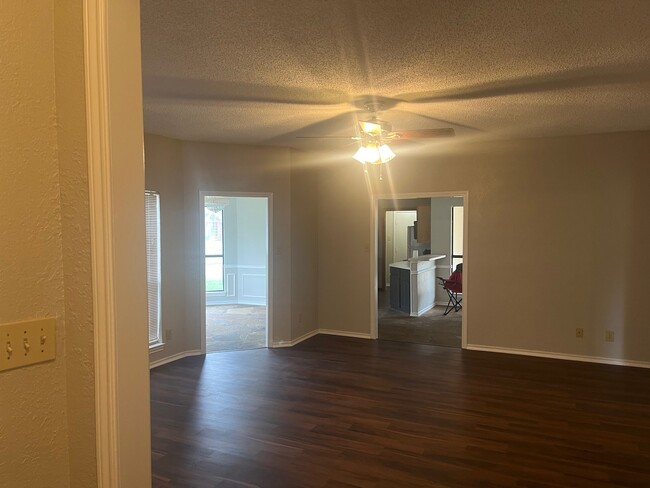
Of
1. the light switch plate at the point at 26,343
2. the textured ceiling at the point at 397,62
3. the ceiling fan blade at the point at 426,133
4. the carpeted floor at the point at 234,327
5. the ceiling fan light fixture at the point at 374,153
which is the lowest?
the carpeted floor at the point at 234,327

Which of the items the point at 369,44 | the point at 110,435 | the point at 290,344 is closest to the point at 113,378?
the point at 110,435

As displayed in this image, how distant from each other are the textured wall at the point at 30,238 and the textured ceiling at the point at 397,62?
A: 3.57ft

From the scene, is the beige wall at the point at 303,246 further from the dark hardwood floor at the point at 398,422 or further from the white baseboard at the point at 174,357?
the white baseboard at the point at 174,357

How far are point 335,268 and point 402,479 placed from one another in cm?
389

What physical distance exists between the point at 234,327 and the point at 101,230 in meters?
6.22

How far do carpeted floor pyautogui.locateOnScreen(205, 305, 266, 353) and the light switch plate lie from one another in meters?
4.72

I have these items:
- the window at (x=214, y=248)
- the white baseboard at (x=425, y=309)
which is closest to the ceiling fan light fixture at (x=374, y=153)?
the white baseboard at (x=425, y=309)

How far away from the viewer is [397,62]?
2898mm

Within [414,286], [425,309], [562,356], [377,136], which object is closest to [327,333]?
[414,286]

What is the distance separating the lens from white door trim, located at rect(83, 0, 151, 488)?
117cm

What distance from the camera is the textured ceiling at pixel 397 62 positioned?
224 cm

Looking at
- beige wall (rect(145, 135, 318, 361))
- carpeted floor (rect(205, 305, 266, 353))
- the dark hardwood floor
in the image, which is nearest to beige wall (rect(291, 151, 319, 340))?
beige wall (rect(145, 135, 318, 361))

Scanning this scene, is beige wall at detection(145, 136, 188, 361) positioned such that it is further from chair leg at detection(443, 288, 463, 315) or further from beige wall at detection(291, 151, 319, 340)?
chair leg at detection(443, 288, 463, 315)

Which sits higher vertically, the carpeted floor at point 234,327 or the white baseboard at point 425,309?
the white baseboard at point 425,309
